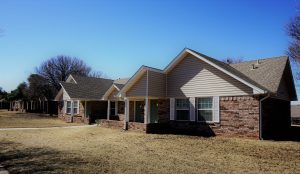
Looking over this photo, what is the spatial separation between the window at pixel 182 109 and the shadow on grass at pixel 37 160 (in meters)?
9.42

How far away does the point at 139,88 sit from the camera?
68.3ft

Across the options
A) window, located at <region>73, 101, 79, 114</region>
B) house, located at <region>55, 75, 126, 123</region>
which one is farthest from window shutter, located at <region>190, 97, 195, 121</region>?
window, located at <region>73, 101, 79, 114</region>

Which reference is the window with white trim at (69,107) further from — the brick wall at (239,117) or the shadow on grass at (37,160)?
the shadow on grass at (37,160)

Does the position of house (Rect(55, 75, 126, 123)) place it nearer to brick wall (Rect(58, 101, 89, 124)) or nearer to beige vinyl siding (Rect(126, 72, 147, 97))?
brick wall (Rect(58, 101, 89, 124))

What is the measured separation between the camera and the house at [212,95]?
1678 centimetres

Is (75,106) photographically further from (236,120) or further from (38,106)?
(38,106)

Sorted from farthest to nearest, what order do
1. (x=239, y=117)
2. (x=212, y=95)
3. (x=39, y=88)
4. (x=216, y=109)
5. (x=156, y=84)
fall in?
(x=39, y=88) → (x=156, y=84) → (x=212, y=95) → (x=216, y=109) → (x=239, y=117)

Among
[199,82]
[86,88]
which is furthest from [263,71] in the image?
[86,88]

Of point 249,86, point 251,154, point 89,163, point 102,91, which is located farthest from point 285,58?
point 102,91

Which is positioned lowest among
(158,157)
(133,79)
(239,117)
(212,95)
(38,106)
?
(158,157)

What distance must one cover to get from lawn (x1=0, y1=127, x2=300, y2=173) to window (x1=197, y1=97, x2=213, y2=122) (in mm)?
2808

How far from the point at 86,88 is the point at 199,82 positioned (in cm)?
1867

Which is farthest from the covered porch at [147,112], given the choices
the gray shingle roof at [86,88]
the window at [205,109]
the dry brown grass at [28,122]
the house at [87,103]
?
the gray shingle roof at [86,88]

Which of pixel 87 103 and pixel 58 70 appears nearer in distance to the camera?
pixel 87 103
